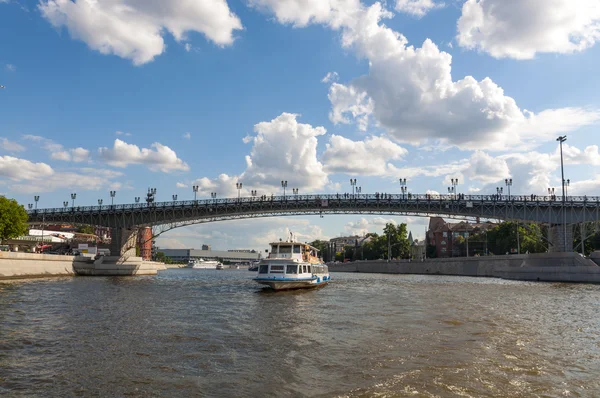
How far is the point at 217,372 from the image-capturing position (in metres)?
14.0

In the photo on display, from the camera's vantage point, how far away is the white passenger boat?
44.6 metres

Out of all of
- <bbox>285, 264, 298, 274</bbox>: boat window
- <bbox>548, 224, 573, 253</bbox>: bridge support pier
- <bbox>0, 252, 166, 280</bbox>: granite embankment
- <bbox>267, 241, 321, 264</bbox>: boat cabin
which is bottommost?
<bbox>0, 252, 166, 280</bbox>: granite embankment

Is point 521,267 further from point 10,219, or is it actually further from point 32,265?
point 10,219

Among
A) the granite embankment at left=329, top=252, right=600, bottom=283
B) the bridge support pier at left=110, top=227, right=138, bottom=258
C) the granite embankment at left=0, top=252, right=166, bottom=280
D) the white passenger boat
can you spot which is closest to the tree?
the granite embankment at left=0, top=252, right=166, bottom=280

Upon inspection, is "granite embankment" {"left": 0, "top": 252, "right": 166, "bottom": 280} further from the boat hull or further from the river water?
the boat hull

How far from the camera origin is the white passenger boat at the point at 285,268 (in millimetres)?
44562

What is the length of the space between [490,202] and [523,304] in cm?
5678

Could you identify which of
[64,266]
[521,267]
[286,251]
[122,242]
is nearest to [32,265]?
[64,266]

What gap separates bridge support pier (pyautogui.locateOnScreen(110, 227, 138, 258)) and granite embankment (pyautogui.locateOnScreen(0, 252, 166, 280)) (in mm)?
2172

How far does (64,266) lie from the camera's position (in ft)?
250

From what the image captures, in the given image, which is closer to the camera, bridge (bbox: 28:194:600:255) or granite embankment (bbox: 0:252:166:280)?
granite embankment (bbox: 0:252:166:280)

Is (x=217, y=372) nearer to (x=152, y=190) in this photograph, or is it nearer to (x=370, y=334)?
(x=370, y=334)

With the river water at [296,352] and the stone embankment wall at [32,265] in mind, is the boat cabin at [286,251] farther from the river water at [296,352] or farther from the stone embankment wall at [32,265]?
the stone embankment wall at [32,265]

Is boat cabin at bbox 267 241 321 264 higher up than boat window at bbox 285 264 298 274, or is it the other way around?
boat cabin at bbox 267 241 321 264
